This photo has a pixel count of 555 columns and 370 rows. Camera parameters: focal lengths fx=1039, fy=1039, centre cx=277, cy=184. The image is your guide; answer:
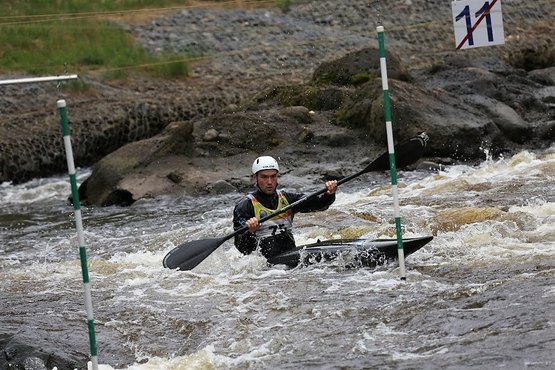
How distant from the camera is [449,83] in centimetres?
1730

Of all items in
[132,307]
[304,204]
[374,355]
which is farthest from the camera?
[304,204]

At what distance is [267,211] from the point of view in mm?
9117

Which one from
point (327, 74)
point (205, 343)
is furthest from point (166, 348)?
point (327, 74)

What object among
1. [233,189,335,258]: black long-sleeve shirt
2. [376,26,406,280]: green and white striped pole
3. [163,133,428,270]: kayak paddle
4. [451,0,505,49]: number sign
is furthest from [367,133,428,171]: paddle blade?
[451,0,505,49]: number sign

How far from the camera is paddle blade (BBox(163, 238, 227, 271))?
900 cm

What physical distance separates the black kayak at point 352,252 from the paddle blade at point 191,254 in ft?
1.71

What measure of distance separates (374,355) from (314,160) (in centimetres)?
866

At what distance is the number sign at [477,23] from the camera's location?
1420 centimetres

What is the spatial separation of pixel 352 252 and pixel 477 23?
6816mm

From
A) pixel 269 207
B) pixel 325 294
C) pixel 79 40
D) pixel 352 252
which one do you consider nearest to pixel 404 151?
pixel 352 252

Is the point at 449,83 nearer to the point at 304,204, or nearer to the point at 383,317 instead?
the point at 304,204

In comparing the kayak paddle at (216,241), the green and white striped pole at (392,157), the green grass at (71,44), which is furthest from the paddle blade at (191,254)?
the green grass at (71,44)

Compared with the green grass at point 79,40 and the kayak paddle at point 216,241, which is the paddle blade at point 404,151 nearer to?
the kayak paddle at point 216,241

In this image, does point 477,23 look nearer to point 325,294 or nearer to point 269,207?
point 269,207
